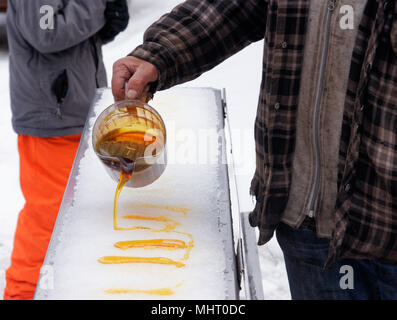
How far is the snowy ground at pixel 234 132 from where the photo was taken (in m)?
2.33

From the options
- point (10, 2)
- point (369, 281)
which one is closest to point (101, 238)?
point (369, 281)

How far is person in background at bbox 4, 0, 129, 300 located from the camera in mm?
1911

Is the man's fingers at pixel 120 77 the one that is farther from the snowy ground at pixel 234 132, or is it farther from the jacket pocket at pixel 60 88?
the snowy ground at pixel 234 132

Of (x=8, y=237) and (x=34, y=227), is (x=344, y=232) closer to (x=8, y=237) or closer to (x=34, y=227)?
(x=34, y=227)

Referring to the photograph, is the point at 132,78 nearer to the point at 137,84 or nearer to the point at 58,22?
the point at 137,84

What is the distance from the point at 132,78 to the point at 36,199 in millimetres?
1081

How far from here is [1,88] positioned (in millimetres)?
4176

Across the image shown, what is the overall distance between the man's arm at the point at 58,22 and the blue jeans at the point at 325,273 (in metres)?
1.09

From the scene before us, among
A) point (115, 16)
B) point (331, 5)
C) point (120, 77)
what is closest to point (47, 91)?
point (115, 16)

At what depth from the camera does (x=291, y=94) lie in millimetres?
1231

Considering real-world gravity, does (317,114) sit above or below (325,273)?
above

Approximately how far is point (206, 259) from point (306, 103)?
1.50ft

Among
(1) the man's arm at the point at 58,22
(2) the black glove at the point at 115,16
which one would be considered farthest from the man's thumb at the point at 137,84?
(2) the black glove at the point at 115,16

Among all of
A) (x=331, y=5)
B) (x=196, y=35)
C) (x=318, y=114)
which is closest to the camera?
(x=331, y=5)
